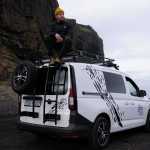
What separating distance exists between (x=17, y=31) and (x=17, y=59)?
3.57 m

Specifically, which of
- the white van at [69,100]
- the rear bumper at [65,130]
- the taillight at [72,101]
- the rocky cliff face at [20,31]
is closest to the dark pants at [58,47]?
the white van at [69,100]

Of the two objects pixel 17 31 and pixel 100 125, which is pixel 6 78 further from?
pixel 100 125

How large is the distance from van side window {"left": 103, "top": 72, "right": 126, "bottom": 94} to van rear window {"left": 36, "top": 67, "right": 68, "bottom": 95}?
4.71 feet

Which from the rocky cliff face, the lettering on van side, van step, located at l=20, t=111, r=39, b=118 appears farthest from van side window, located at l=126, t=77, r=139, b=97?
the rocky cliff face

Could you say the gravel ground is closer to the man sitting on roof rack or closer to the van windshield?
the van windshield

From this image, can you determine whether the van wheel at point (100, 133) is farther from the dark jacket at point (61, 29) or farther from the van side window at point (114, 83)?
the dark jacket at point (61, 29)

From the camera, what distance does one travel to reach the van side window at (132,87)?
9945mm

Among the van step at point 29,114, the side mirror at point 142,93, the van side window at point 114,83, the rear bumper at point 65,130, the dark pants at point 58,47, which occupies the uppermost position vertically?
the dark pants at point 58,47

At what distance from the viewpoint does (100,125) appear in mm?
8219

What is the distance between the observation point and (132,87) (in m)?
10.2

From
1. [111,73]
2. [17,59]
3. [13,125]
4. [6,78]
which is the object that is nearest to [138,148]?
[111,73]

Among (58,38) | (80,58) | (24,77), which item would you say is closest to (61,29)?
(58,38)

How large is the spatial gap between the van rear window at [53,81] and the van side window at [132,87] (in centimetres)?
273

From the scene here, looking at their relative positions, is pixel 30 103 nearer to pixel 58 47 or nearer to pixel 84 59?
pixel 58 47
